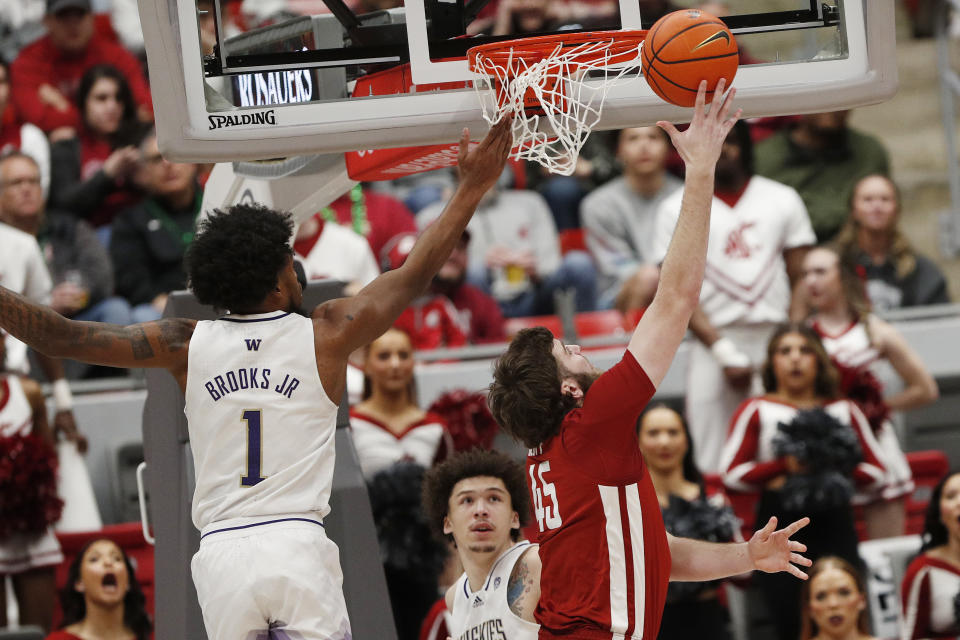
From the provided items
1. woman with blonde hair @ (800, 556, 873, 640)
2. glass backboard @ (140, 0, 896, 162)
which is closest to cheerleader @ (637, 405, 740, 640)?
woman with blonde hair @ (800, 556, 873, 640)

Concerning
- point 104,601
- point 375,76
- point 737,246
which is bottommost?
point 104,601

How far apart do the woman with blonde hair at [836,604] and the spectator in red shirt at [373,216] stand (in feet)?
10.8

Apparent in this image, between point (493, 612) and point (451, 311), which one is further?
point (451, 311)

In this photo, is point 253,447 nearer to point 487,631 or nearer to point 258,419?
point 258,419

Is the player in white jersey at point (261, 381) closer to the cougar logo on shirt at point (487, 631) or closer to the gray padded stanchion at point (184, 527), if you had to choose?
the cougar logo on shirt at point (487, 631)

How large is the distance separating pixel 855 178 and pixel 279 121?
567 centimetres

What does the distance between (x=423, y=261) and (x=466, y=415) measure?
3120mm


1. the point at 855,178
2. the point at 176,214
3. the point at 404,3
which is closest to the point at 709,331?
the point at 855,178

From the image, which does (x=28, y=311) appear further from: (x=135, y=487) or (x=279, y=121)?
(x=135, y=487)

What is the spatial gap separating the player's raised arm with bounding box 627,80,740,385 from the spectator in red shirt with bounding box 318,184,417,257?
4936mm

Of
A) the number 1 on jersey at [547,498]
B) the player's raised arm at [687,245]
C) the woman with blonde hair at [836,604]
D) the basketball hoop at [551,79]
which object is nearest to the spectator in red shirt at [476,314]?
the woman with blonde hair at [836,604]

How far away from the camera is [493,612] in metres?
4.39

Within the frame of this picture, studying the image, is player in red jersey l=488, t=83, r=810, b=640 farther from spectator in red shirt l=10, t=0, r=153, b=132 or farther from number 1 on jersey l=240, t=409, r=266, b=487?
spectator in red shirt l=10, t=0, r=153, b=132

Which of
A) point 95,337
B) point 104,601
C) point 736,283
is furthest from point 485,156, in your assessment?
point 736,283
